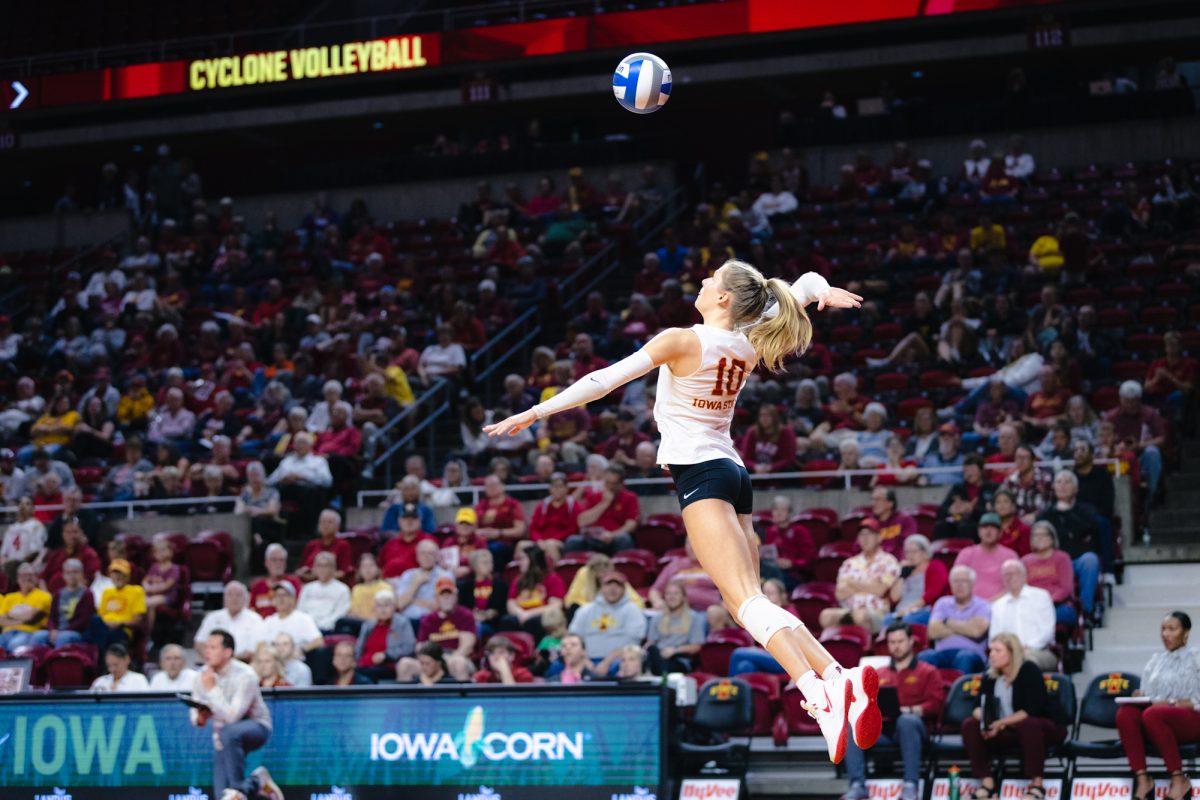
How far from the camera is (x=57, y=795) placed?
Result: 1236 cm

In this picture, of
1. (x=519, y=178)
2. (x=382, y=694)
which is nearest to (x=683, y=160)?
(x=519, y=178)

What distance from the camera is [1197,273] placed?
17.4 metres

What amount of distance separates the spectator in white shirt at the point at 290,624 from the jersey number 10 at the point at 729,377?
784 cm

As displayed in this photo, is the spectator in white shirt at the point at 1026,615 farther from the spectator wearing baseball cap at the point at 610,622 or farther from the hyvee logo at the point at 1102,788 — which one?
the spectator wearing baseball cap at the point at 610,622

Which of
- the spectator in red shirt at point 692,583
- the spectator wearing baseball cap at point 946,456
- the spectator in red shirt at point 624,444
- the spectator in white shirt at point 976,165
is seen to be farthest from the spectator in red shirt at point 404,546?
the spectator in white shirt at point 976,165

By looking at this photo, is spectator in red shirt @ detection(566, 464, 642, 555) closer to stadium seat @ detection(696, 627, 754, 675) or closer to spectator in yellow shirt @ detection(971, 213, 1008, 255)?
stadium seat @ detection(696, 627, 754, 675)

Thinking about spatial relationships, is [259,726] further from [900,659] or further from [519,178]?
[519,178]

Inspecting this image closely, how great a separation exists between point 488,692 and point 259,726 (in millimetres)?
1645

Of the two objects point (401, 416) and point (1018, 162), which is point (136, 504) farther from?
point (1018, 162)

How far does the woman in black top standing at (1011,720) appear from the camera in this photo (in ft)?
→ 36.4

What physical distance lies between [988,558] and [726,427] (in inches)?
250

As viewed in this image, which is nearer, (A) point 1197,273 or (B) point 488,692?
(B) point 488,692

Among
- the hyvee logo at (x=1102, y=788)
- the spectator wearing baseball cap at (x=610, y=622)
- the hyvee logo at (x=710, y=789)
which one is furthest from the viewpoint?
the spectator wearing baseball cap at (x=610, y=622)

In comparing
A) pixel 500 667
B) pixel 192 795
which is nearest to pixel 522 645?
pixel 500 667
